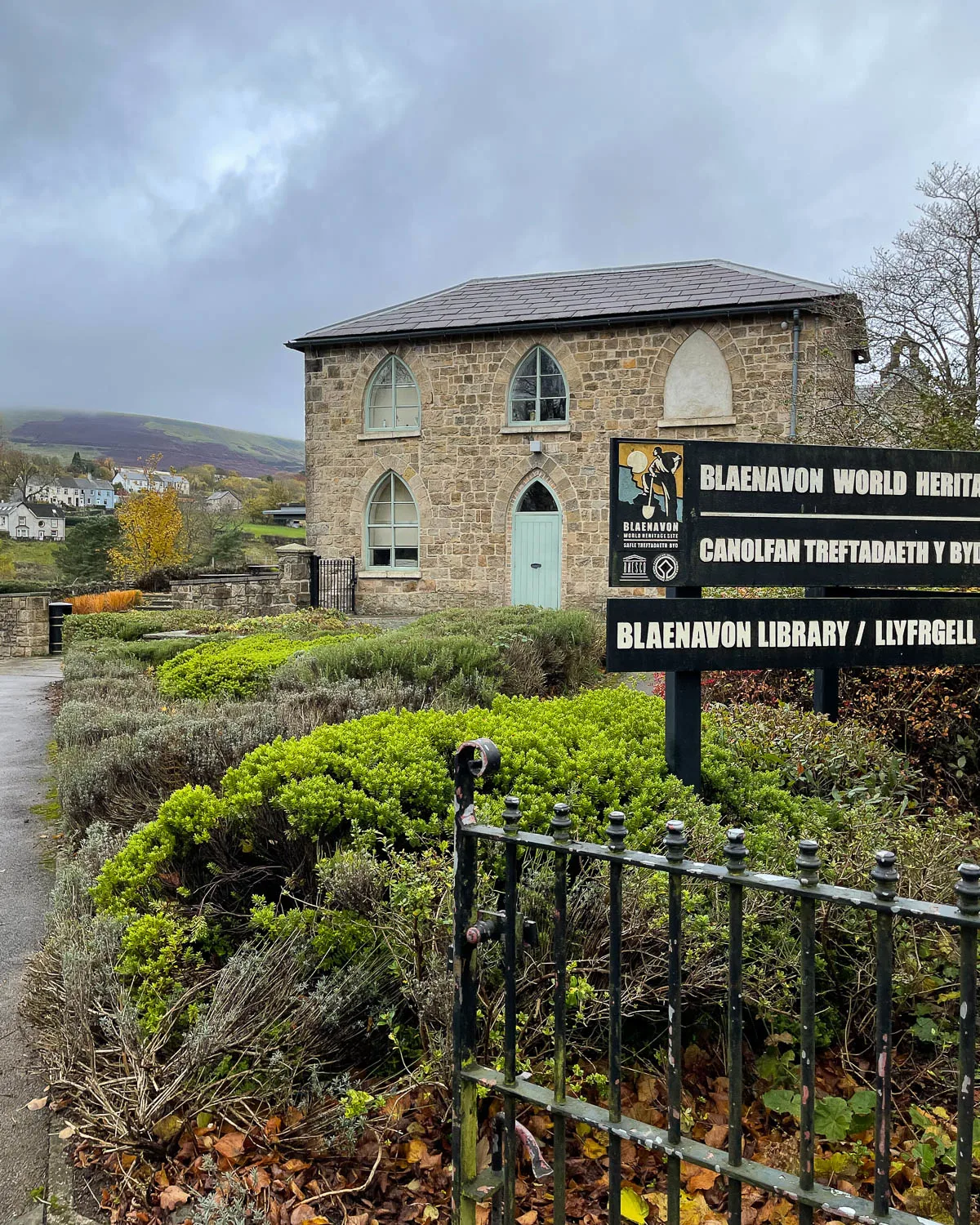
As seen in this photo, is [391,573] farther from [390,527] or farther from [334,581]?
[334,581]

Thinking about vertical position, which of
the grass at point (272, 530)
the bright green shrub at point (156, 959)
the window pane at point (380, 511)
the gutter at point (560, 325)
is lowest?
the bright green shrub at point (156, 959)

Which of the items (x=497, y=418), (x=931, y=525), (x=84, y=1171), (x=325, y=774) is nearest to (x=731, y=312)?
(x=497, y=418)

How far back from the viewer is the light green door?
20.3 m

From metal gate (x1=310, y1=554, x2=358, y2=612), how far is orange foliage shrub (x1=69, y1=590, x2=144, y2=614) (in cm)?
399

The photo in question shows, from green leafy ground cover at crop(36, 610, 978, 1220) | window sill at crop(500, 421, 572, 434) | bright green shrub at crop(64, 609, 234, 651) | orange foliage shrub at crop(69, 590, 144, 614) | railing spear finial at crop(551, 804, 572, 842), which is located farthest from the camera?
orange foliage shrub at crop(69, 590, 144, 614)

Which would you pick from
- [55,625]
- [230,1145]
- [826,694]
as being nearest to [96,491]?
[55,625]

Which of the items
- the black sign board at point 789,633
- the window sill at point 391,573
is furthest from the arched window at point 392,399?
the black sign board at point 789,633

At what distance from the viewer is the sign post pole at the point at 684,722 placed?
4.06 m

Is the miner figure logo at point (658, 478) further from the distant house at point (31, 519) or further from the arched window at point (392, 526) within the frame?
the distant house at point (31, 519)

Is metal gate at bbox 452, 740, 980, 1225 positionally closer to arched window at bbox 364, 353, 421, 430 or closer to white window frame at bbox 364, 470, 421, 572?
white window frame at bbox 364, 470, 421, 572

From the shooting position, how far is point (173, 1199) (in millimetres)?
→ 2561

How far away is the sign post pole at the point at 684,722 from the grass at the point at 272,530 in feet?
210

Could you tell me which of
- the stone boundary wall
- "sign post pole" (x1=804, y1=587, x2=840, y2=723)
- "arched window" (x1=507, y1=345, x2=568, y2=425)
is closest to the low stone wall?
the stone boundary wall

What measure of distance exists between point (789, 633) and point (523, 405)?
56.1ft
